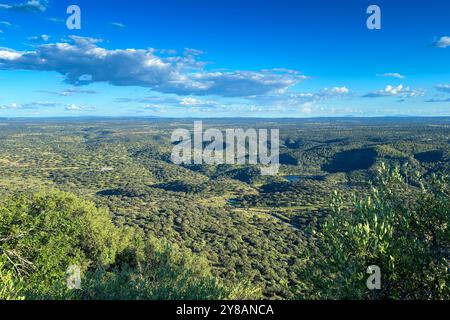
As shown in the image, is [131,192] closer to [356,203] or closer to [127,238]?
[127,238]

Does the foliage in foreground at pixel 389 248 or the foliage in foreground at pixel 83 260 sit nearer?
the foliage in foreground at pixel 389 248

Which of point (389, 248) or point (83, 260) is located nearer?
point (389, 248)

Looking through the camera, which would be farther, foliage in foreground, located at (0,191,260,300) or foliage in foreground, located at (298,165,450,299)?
foliage in foreground, located at (0,191,260,300)

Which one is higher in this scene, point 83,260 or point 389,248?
point 389,248

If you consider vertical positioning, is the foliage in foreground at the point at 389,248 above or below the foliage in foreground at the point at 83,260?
above

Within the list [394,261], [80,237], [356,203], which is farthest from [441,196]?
[80,237]
